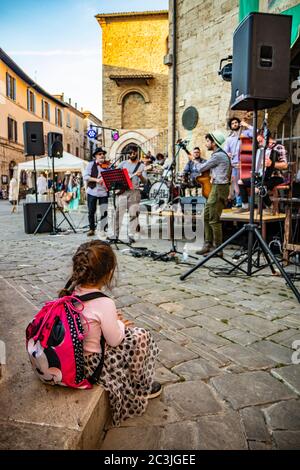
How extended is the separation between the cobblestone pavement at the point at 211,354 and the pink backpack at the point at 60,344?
36 cm

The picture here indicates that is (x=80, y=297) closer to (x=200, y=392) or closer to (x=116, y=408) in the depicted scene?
(x=116, y=408)

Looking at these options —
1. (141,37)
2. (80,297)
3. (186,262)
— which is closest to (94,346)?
(80,297)

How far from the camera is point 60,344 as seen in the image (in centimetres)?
155

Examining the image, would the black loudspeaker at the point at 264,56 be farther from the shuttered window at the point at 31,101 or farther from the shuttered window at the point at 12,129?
the shuttered window at the point at 31,101

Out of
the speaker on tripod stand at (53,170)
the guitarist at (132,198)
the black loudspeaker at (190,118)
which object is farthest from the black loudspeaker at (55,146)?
the black loudspeaker at (190,118)

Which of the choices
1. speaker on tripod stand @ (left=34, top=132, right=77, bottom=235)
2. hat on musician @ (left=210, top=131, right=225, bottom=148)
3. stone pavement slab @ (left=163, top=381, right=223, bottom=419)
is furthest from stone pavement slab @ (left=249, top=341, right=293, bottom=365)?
speaker on tripod stand @ (left=34, top=132, right=77, bottom=235)

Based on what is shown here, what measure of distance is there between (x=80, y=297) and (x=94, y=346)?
0.25 metres

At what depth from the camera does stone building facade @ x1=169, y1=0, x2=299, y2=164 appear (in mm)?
10539

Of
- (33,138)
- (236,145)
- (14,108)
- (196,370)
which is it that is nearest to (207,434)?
(196,370)

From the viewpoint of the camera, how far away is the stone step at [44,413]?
1.33 metres

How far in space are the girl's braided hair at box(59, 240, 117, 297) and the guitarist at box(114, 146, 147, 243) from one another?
5111mm

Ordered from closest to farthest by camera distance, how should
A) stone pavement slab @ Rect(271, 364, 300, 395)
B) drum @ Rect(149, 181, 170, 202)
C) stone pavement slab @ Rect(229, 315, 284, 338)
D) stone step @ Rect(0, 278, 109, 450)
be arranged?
stone step @ Rect(0, 278, 109, 450)
stone pavement slab @ Rect(271, 364, 300, 395)
stone pavement slab @ Rect(229, 315, 284, 338)
drum @ Rect(149, 181, 170, 202)

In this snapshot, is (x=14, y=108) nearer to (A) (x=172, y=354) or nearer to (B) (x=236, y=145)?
(B) (x=236, y=145)

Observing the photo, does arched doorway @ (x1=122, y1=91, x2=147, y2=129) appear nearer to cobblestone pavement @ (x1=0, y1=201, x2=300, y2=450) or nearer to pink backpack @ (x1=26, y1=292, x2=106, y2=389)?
cobblestone pavement @ (x1=0, y1=201, x2=300, y2=450)
